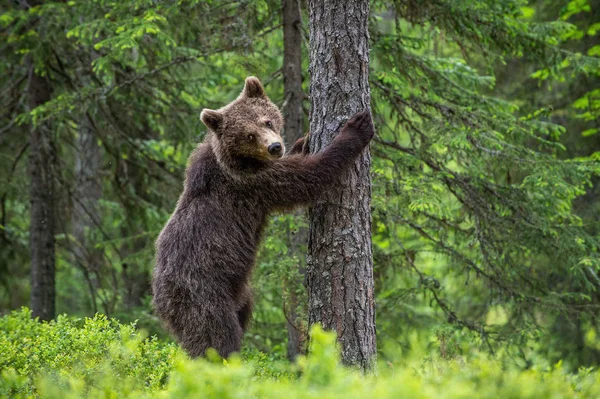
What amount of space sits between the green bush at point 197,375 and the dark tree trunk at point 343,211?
443mm

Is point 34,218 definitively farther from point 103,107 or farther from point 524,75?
point 524,75

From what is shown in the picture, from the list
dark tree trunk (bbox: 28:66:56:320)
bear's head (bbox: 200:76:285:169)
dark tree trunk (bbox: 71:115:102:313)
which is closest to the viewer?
bear's head (bbox: 200:76:285:169)

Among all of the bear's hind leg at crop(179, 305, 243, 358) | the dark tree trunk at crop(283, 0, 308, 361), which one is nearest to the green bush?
the bear's hind leg at crop(179, 305, 243, 358)

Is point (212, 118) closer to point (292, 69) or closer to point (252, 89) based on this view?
point (252, 89)

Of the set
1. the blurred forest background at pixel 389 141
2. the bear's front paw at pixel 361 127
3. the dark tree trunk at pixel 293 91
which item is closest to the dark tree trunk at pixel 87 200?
the blurred forest background at pixel 389 141

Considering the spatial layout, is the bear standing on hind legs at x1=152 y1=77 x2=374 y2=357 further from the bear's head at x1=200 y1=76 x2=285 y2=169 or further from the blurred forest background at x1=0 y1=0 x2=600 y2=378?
the blurred forest background at x1=0 y1=0 x2=600 y2=378

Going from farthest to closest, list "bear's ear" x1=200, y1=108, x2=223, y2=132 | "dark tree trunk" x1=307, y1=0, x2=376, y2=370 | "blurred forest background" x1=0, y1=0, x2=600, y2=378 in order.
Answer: "blurred forest background" x1=0, y1=0, x2=600, y2=378 < "bear's ear" x1=200, y1=108, x2=223, y2=132 < "dark tree trunk" x1=307, y1=0, x2=376, y2=370

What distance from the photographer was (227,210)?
5820 millimetres

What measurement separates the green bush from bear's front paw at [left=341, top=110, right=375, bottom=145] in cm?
183

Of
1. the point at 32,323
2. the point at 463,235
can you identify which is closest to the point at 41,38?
the point at 32,323

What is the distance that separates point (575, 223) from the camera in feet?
29.2

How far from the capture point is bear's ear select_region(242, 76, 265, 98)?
20.6 feet

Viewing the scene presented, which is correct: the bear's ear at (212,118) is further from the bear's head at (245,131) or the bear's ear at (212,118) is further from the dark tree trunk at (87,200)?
the dark tree trunk at (87,200)

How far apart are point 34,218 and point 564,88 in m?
10.6
